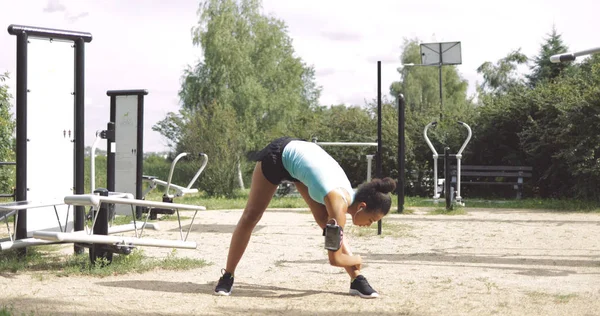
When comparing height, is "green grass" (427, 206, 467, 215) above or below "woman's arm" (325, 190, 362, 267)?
below

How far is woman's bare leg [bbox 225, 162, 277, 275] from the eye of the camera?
216 inches

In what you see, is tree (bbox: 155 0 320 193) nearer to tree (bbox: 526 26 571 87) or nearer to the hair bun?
tree (bbox: 526 26 571 87)

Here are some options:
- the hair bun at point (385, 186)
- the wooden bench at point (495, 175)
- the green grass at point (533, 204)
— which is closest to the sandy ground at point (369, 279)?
the hair bun at point (385, 186)

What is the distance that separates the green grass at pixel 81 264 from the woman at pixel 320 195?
141 centimetres

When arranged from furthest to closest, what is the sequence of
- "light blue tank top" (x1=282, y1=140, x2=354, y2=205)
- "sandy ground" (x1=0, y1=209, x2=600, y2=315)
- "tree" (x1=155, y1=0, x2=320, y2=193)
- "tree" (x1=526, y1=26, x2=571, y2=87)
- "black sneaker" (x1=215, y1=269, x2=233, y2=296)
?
"tree" (x1=155, y1=0, x2=320, y2=193) → "tree" (x1=526, y1=26, x2=571, y2=87) → "black sneaker" (x1=215, y1=269, x2=233, y2=296) → "sandy ground" (x1=0, y1=209, x2=600, y2=315) → "light blue tank top" (x1=282, y1=140, x2=354, y2=205)

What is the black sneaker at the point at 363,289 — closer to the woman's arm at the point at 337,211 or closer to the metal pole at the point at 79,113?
the woman's arm at the point at 337,211

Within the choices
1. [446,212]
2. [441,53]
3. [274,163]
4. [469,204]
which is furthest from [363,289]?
[441,53]

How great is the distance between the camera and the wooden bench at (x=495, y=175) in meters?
18.4

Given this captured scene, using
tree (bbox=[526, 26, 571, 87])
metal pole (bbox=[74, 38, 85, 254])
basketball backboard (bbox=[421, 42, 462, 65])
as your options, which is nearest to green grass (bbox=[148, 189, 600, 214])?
metal pole (bbox=[74, 38, 85, 254])

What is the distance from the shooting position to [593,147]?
51.9 feet

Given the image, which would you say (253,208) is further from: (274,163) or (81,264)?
(81,264)

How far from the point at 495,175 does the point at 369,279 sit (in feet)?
43.0

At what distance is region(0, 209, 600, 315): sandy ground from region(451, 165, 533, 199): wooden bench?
316 inches

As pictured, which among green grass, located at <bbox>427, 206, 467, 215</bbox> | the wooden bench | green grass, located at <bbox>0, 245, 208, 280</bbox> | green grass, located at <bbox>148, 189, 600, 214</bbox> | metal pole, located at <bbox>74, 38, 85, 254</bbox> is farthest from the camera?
the wooden bench
